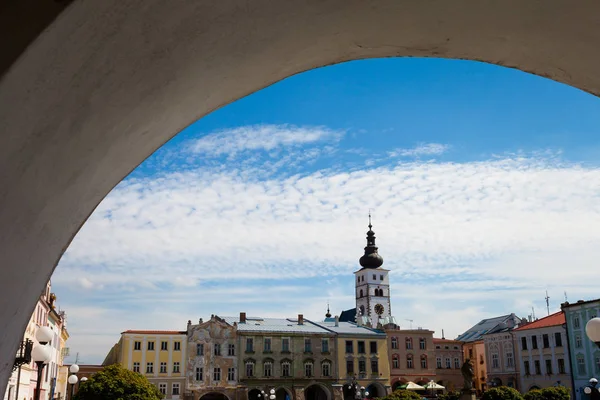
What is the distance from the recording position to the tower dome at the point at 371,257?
94500 millimetres

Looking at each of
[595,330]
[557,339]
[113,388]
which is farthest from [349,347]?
[595,330]

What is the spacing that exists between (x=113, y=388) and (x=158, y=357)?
75.7 feet

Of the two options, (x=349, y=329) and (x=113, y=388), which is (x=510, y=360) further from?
(x=113, y=388)

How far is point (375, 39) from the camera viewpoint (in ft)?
8.86

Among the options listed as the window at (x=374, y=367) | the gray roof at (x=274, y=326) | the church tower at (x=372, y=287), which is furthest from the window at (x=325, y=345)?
the church tower at (x=372, y=287)

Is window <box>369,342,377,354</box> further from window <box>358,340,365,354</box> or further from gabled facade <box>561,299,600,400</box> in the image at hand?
gabled facade <box>561,299,600,400</box>

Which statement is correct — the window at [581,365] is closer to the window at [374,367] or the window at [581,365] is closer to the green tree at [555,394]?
the green tree at [555,394]

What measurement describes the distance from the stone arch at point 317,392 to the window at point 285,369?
7.51 feet

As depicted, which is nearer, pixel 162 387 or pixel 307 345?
pixel 162 387

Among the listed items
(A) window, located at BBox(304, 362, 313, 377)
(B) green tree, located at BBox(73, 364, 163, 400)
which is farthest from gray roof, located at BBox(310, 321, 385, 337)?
(B) green tree, located at BBox(73, 364, 163, 400)

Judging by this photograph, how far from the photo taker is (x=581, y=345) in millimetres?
47594

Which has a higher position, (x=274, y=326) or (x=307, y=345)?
(x=274, y=326)

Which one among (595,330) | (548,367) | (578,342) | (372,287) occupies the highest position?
(372,287)

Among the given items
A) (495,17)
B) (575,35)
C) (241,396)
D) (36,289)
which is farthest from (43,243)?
(241,396)
